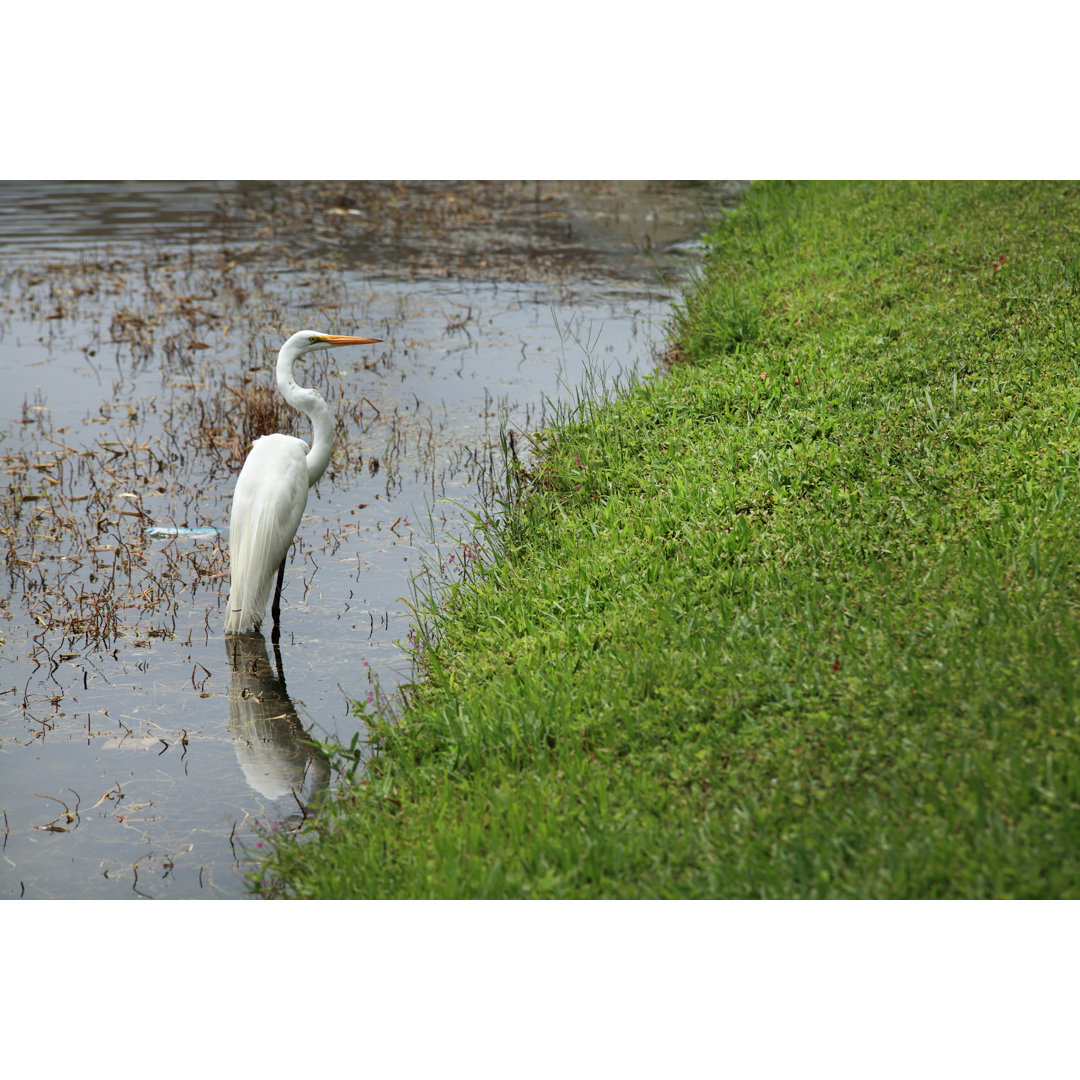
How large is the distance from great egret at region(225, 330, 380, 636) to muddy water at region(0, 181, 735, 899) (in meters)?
0.23

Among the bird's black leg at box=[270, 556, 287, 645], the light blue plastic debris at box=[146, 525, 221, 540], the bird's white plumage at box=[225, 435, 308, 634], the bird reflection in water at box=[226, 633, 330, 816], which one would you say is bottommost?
the bird reflection in water at box=[226, 633, 330, 816]

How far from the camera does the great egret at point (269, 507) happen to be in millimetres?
5371

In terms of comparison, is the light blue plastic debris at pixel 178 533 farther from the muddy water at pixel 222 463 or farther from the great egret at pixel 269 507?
the great egret at pixel 269 507

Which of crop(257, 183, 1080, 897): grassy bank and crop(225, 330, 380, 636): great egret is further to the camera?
crop(225, 330, 380, 636): great egret

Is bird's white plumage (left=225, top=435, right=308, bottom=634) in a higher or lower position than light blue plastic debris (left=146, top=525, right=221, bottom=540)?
higher

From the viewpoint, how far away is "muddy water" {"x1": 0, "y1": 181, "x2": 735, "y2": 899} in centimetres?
434

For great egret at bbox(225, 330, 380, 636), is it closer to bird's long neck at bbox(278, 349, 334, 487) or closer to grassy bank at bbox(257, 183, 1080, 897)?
bird's long neck at bbox(278, 349, 334, 487)

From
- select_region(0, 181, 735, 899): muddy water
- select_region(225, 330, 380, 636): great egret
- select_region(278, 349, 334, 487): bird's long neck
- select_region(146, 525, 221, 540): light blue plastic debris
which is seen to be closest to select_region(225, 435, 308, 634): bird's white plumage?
select_region(225, 330, 380, 636): great egret

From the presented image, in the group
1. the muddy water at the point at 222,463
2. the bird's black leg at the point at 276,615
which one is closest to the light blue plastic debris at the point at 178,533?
the muddy water at the point at 222,463

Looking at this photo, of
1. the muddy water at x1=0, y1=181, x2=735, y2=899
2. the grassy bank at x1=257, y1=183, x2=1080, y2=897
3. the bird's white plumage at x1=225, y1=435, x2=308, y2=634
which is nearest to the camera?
the grassy bank at x1=257, y1=183, x2=1080, y2=897

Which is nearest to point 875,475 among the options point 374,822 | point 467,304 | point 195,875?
point 374,822

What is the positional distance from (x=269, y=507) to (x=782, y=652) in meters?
2.96

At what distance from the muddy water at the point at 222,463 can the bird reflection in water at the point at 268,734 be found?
0.5 inches

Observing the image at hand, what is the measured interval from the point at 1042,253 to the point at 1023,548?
150 inches
